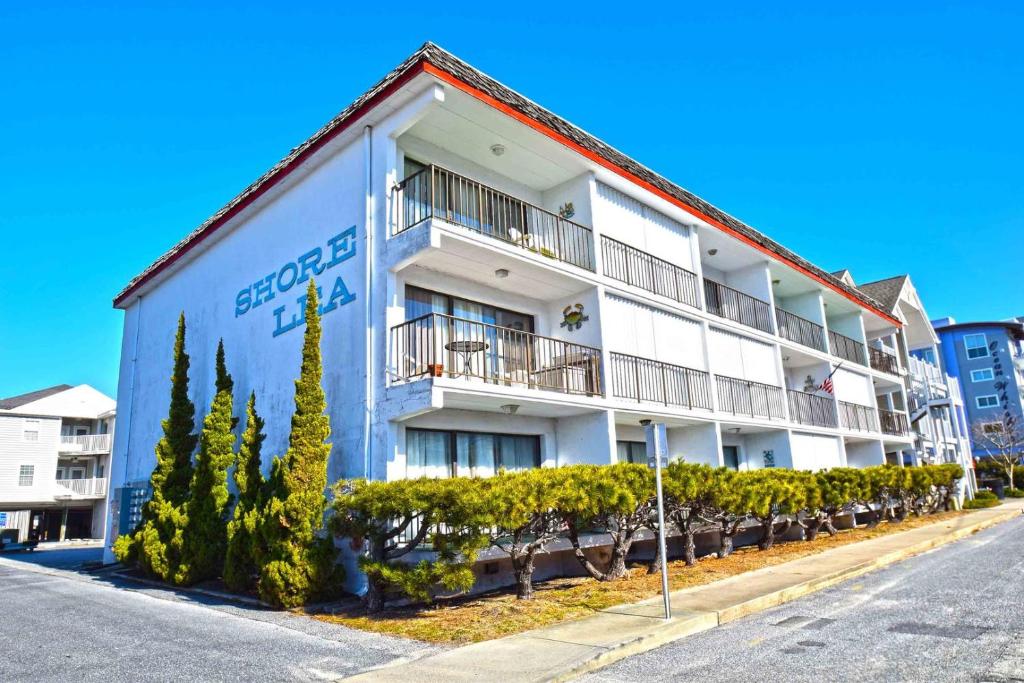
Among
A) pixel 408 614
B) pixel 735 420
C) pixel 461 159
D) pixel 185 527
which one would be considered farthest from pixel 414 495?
pixel 735 420

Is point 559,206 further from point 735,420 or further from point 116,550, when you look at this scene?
point 116,550

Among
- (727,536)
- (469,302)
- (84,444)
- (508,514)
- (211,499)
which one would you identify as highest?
(84,444)

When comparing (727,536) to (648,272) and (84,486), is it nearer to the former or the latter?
(648,272)

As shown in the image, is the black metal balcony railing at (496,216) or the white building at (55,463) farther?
the white building at (55,463)

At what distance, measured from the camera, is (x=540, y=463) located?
14.7 metres

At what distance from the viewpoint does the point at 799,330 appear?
82.5ft

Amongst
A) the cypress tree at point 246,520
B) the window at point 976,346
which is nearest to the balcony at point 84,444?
the cypress tree at point 246,520

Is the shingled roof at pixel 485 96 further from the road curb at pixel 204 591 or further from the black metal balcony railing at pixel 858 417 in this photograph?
the road curb at pixel 204 591

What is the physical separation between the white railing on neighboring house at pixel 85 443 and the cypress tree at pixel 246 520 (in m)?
38.9

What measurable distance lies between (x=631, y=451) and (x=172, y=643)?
11.3m

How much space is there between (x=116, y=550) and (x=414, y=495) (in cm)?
980

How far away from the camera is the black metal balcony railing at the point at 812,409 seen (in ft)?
74.1

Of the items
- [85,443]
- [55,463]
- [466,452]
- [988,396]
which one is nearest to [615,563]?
[466,452]

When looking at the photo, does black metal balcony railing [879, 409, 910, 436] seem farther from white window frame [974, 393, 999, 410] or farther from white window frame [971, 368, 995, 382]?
white window frame [971, 368, 995, 382]
